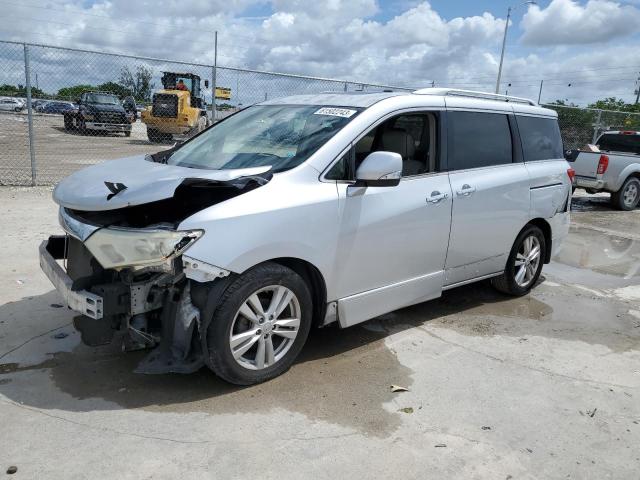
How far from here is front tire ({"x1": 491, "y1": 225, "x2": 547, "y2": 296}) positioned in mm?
5477

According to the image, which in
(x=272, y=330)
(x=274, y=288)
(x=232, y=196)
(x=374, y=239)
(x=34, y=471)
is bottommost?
(x=34, y=471)

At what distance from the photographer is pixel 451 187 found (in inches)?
177

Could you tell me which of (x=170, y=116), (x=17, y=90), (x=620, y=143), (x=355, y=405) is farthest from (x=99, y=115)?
(x=355, y=405)

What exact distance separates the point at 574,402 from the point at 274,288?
2.11 meters

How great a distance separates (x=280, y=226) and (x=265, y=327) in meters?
0.65

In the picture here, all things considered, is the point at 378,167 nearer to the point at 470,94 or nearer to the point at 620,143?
the point at 470,94

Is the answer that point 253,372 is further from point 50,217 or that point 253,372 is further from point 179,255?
point 50,217

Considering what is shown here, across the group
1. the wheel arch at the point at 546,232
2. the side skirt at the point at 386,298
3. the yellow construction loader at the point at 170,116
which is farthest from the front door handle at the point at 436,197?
the yellow construction loader at the point at 170,116

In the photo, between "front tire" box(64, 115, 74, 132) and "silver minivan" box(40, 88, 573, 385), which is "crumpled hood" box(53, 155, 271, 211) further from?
"front tire" box(64, 115, 74, 132)

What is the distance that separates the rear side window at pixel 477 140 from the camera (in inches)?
183

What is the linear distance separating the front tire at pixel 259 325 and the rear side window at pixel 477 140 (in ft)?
6.19

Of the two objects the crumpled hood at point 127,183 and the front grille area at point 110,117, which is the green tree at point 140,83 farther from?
the crumpled hood at point 127,183

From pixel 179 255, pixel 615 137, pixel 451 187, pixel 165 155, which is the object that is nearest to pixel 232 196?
pixel 179 255

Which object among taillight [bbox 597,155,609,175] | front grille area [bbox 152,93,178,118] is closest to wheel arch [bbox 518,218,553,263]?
taillight [bbox 597,155,609,175]
